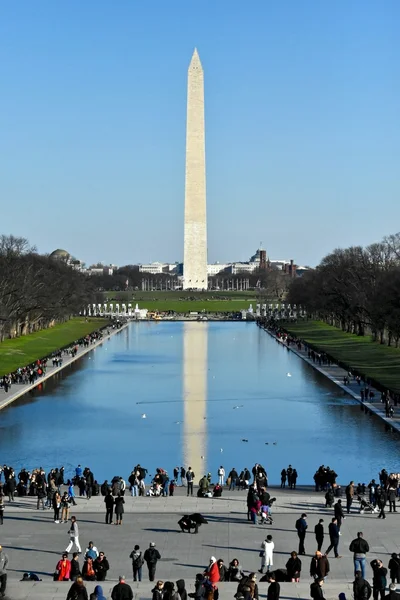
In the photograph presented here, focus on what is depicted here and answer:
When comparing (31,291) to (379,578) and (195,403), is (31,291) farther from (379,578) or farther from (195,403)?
(379,578)

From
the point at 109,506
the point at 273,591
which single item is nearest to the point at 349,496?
the point at 109,506

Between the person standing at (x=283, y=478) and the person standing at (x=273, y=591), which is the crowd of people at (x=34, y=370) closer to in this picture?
the person standing at (x=283, y=478)

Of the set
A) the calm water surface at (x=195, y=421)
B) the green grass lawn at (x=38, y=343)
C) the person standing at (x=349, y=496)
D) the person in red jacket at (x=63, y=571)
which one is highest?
the green grass lawn at (x=38, y=343)

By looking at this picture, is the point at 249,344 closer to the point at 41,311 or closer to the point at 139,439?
the point at 41,311

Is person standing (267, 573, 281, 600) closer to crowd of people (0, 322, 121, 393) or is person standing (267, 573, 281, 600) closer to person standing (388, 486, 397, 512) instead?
person standing (388, 486, 397, 512)

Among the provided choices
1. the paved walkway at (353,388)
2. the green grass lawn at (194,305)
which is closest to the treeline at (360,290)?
the paved walkway at (353,388)

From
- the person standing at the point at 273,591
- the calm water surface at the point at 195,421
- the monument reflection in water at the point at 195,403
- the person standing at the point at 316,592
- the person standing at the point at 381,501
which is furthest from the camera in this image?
the monument reflection in water at the point at 195,403

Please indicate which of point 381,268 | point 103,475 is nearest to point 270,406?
point 103,475
